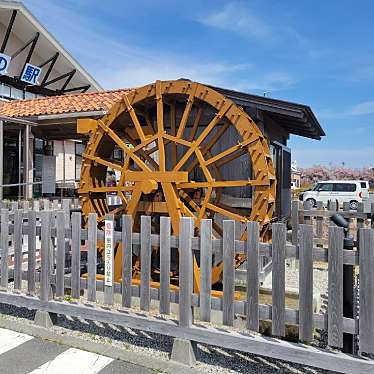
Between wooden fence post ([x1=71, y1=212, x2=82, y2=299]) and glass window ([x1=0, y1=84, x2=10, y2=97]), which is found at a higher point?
glass window ([x1=0, y1=84, x2=10, y2=97])

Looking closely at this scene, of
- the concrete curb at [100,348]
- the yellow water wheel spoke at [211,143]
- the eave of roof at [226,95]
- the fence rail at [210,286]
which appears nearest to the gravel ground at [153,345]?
the concrete curb at [100,348]

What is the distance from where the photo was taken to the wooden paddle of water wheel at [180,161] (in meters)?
4.93

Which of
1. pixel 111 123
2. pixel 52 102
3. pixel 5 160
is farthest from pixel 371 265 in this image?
pixel 5 160

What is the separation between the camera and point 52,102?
11578 millimetres

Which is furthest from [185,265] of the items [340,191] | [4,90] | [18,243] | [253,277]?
[340,191]

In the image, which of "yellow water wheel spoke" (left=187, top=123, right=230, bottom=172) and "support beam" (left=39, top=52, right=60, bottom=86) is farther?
"support beam" (left=39, top=52, right=60, bottom=86)

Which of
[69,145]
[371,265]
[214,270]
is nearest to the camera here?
[371,265]

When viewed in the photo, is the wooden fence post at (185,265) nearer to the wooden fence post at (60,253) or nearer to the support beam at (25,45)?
the wooden fence post at (60,253)

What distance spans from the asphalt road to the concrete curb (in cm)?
6

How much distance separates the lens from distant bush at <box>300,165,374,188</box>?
60938mm

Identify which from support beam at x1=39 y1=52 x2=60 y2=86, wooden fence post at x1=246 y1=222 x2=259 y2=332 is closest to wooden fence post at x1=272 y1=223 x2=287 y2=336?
wooden fence post at x1=246 y1=222 x2=259 y2=332

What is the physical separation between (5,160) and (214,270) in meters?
10.3

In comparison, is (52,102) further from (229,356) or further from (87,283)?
(229,356)

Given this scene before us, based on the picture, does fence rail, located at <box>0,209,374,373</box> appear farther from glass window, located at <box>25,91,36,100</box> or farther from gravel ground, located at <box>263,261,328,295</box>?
glass window, located at <box>25,91,36,100</box>
